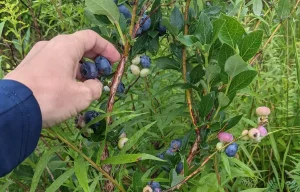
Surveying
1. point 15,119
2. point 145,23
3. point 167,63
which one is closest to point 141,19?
point 145,23

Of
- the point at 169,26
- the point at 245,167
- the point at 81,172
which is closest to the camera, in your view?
the point at 81,172

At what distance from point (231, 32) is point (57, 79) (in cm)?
29

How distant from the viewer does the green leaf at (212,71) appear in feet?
2.68

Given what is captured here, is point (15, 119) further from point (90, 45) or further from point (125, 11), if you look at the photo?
point (125, 11)

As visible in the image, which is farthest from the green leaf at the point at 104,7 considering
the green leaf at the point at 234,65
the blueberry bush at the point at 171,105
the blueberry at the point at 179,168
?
the blueberry at the point at 179,168

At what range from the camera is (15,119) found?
2.23ft

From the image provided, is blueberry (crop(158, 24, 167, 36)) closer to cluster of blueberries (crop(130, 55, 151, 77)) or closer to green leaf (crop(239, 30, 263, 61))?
cluster of blueberries (crop(130, 55, 151, 77))

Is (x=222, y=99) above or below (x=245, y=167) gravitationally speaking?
above

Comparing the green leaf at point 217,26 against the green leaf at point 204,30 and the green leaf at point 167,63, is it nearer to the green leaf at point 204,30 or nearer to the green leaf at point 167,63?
the green leaf at point 204,30

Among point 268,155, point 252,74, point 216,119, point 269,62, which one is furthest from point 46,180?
point 269,62

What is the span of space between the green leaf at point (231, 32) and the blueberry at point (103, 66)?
0.21 meters

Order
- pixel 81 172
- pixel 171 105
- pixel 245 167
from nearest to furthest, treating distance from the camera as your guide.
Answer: pixel 81 172, pixel 245 167, pixel 171 105

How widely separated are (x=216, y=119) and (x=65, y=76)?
0.37 meters

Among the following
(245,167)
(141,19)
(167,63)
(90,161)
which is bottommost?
(245,167)
